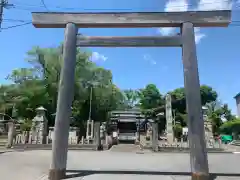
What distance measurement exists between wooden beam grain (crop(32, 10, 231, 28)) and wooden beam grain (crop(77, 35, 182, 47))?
0.47 metres

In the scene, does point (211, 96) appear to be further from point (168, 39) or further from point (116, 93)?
point (168, 39)

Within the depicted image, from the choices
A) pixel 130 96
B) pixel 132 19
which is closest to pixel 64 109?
pixel 132 19

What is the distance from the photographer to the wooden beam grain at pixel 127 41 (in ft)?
24.1

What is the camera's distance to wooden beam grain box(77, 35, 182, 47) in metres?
7.34

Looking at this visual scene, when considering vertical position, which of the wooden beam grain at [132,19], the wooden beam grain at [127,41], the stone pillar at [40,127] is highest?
the wooden beam grain at [132,19]

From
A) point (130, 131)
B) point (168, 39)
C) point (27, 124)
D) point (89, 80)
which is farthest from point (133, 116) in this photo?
point (168, 39)

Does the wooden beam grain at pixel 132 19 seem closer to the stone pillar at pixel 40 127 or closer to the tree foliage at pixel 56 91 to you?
the stone pillar at pixel 40 127

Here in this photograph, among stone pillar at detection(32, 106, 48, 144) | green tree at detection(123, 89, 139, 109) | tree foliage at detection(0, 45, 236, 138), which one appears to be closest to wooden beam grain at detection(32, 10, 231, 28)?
stone pillar at detection(32, 106, 48, 144)

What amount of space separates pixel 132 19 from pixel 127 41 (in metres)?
0.78

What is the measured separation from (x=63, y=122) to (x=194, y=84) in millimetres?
4062

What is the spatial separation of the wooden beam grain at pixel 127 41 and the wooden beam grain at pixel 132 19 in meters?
0.47

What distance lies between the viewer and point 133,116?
28.2 metres

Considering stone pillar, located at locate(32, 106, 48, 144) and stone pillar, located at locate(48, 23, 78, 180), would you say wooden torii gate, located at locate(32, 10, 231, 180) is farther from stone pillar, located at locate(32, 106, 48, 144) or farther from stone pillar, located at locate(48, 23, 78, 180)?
stone pillar, located at locate(32, 106, 48, 144)

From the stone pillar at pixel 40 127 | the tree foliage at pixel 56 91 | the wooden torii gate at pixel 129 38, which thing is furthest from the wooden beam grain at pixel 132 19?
the tree foliage at pixel 56 91
